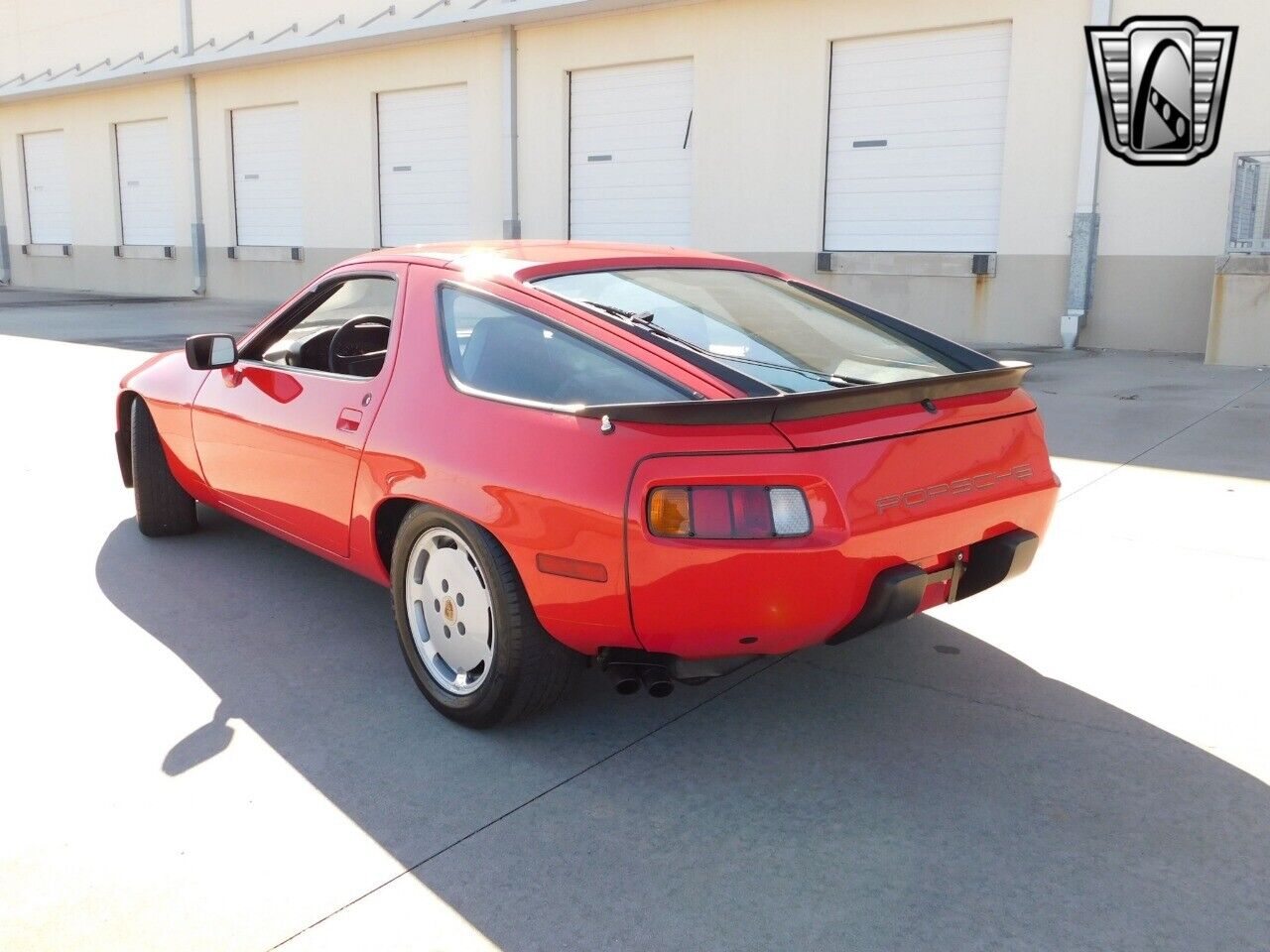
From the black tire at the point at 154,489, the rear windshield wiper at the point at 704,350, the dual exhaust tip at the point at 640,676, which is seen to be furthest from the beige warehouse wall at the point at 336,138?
the dual exhaust tip at the point at 640,676

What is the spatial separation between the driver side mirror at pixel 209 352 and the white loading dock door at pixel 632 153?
1264 cm

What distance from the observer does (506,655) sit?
3186mm

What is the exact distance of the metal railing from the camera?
11711mm

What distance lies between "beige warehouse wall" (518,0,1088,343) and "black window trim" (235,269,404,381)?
11062mm

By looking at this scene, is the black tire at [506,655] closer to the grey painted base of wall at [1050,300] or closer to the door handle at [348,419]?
the door handle at [348,419]

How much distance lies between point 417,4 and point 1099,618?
17742 mm

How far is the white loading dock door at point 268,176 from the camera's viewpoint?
2227 centimetres

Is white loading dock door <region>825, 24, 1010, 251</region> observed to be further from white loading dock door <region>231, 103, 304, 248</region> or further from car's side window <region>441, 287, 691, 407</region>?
car's side window <region>441, 287, 691, 407</region>

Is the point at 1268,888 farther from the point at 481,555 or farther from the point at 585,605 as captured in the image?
the point at 481,555

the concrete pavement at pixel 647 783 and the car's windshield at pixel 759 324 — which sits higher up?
the car's windshield at pixel 759 324

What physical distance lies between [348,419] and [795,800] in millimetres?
1875

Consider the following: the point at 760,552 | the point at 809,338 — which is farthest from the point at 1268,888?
the point at 809,338

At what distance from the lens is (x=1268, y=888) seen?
2.57m
